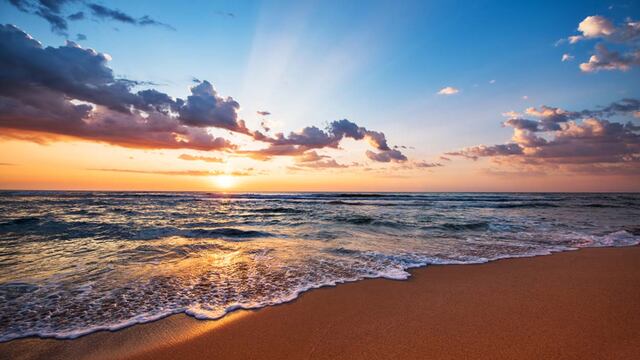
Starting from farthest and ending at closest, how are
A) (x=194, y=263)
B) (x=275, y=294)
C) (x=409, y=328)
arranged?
1. (x=194, y=263)
2. (x=275, y=294)
3. (x=409, y=328)

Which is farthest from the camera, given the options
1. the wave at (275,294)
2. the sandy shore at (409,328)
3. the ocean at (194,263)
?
the ocean at (194,263)

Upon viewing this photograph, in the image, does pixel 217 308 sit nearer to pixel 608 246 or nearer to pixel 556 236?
pixel 608 246

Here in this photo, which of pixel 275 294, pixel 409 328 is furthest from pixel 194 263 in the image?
pixel 409 328

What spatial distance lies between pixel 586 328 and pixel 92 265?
878 cm

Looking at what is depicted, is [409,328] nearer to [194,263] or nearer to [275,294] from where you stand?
[275,294]

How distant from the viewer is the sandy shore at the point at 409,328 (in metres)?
3.24

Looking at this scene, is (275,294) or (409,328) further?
(275,294)

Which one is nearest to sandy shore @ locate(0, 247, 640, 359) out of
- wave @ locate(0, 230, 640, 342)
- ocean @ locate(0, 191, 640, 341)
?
wave @ locate(0, 230, 640, 342)

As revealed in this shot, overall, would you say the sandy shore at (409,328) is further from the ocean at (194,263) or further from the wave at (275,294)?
the ocean at (194,263)

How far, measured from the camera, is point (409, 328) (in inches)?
148

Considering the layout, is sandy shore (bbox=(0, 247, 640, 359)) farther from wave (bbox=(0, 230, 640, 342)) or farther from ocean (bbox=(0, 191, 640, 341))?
ocean (bbox=(0, 191, 640, 341))

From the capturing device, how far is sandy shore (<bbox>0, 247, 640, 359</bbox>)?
324 cm

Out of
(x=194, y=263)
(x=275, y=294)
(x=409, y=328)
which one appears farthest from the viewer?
(x=194, y=263)

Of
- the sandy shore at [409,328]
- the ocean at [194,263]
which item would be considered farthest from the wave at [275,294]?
the sandy shore at [409,328]
